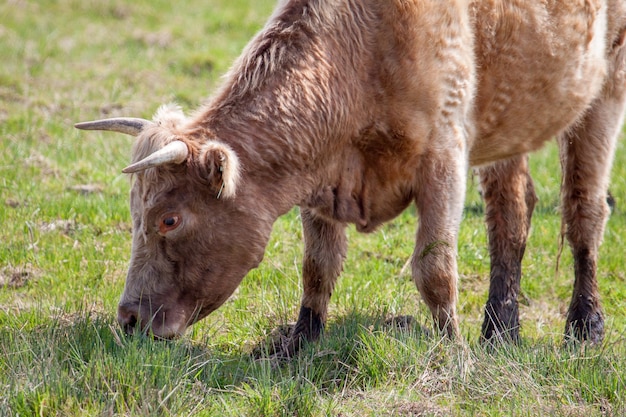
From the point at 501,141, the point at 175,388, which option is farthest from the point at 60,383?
the point at 501,141

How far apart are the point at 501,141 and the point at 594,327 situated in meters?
1.38

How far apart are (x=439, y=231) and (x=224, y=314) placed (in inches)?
59.3

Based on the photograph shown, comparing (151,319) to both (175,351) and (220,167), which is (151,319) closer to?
(175,351)

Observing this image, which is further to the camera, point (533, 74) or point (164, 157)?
point (533, 74)

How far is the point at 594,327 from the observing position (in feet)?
19.8

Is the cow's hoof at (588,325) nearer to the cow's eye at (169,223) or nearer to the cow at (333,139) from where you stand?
the cow at (333,139)

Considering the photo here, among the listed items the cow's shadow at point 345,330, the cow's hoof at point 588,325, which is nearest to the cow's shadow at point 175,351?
the cow's shadow at point 345,330

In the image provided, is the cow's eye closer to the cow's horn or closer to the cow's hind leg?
the cow's horn

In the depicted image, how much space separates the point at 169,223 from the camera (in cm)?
462

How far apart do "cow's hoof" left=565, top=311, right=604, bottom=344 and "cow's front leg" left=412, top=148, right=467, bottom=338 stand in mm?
1133

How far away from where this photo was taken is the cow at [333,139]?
184 inches

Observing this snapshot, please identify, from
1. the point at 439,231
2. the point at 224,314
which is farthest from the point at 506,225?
the point at 224,314

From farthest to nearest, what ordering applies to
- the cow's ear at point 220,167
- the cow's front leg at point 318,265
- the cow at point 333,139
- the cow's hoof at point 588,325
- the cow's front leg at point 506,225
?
the cow's front leg at point 506,225 → the cow's hoof at point 588,325 → the cow's front leg at point 318,265 → the cow at point 333,139 → the cow's ear at point 220,167

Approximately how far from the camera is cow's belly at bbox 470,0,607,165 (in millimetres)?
5492
